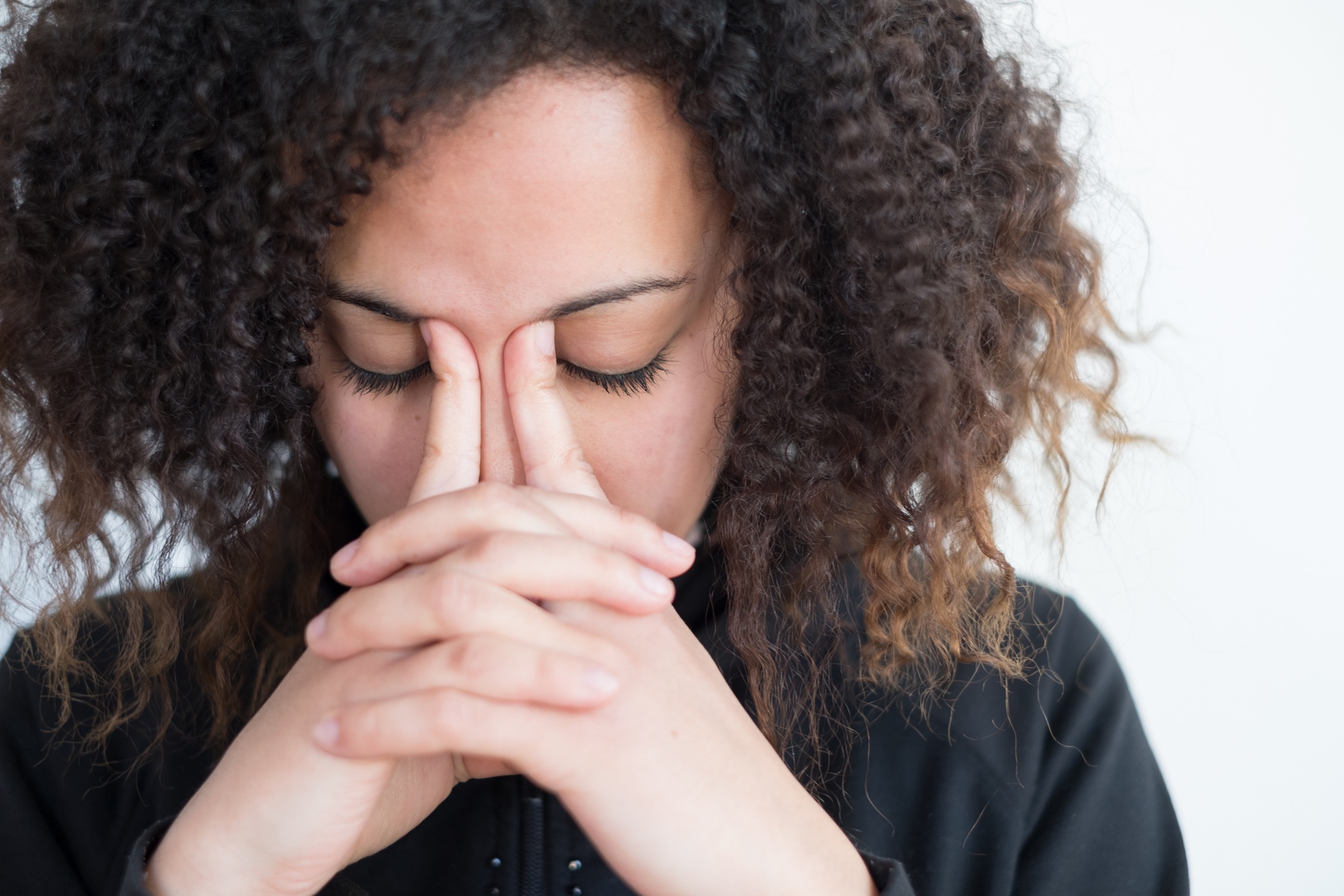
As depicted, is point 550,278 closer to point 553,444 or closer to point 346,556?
point 553,444

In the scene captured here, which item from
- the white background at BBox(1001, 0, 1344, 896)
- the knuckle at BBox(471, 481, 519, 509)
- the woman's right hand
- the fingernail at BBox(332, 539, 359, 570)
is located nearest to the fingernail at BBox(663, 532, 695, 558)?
the woman's right hand

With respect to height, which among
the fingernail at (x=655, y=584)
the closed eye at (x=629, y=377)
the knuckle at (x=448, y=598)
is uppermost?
the closed eye at (x=629, y=377)

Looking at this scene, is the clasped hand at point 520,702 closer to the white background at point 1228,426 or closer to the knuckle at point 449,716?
the knuckle at point 449,716

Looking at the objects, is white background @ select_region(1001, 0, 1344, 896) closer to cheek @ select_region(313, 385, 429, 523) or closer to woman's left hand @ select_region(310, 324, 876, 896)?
woman's left hand @ select_region(310, 324, 876, 896)

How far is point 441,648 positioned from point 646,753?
0.18m

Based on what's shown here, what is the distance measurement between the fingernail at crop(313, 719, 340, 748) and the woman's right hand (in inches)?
0.6

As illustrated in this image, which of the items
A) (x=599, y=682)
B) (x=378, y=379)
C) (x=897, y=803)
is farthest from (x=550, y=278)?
(x=897, y=803)

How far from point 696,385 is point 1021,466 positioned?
57 cm

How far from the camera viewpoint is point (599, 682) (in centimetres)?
84

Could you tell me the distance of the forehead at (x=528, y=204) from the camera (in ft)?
3.06

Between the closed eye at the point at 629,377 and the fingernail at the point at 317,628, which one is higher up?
the closed eye at the point at 629,377

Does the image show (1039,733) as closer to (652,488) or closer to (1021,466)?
(1021,466)

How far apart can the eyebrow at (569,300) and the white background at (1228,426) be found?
717mm

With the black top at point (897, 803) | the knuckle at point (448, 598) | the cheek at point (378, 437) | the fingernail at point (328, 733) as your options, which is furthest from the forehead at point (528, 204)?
the black top at point (897, 803)
